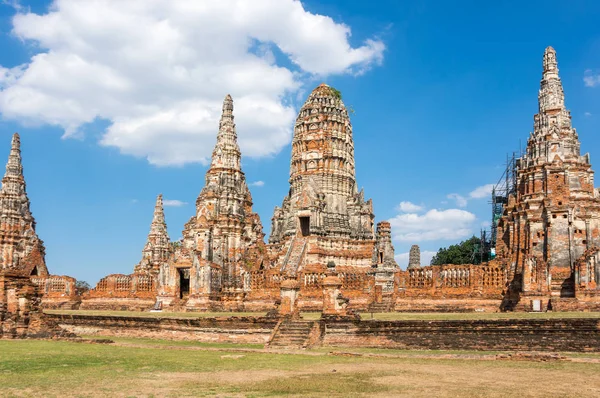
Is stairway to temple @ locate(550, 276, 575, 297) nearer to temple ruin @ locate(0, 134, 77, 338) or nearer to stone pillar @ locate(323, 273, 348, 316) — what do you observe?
stone pillar @ locate(323, 273, 348, 316)

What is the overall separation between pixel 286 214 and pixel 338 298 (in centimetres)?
2345

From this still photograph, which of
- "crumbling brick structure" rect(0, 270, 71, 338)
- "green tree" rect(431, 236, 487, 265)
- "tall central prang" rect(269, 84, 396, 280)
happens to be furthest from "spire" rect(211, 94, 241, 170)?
"green tree" rect(431, 236, 487, 265)

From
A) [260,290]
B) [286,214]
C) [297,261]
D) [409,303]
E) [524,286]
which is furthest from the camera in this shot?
[286,214]

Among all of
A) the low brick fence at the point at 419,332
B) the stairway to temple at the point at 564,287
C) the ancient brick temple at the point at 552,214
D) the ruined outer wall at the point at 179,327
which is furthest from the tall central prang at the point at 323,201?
the low brick fence at the point at 419,332

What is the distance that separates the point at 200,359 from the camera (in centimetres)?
1688

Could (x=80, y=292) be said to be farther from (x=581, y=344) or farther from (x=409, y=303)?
(x=581, y=344)

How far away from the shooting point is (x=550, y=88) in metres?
33.8

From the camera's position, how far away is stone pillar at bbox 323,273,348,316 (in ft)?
70.9

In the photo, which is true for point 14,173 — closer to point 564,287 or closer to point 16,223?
point 16,223

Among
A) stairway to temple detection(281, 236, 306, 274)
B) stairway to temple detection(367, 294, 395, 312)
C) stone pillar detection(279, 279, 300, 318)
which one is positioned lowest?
stairway to temple detection(367, 294, 395, 312)

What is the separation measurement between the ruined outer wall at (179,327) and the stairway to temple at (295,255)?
1363 centimetres

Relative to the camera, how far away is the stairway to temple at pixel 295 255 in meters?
39.4

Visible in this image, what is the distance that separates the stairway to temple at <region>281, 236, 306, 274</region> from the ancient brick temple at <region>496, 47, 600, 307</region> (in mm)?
12414

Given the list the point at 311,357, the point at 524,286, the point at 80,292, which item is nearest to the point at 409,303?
the point at 524,286
